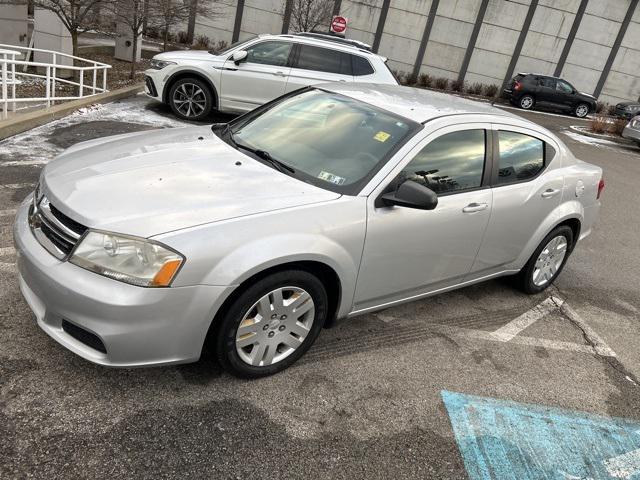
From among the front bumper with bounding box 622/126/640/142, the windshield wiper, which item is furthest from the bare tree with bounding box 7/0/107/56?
the front bumper with bounding box 622/126/640/142

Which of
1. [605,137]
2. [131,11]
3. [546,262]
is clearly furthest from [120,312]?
[605,137]

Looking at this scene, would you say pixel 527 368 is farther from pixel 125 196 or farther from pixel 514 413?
pixel 125 196

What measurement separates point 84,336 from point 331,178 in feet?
5.32

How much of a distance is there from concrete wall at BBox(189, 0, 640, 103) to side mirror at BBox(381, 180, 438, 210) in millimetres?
25627

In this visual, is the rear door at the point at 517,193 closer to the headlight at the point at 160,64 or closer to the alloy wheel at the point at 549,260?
the alloy wheel at the point at 549,260

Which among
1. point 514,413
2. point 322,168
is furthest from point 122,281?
point 514,413

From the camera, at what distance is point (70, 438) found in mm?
2426

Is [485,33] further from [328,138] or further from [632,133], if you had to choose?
[328,138]

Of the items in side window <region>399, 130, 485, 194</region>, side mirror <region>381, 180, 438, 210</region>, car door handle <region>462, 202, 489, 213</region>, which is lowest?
car door handle <region>462, 202, 489, 213</region>

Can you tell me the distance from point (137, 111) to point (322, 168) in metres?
7.11

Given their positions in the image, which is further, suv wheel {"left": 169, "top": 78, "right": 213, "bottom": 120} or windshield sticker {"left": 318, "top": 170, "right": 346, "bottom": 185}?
suv wheel {"left": 169, "top": 78, "right": 213, "bottom": 120}

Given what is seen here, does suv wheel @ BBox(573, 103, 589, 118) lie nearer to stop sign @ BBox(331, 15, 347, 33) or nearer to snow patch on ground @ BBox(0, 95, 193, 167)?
stop sign @ BBox(331, 15, 347, 33)

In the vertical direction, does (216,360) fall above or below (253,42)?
below

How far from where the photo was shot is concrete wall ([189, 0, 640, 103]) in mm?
26578
